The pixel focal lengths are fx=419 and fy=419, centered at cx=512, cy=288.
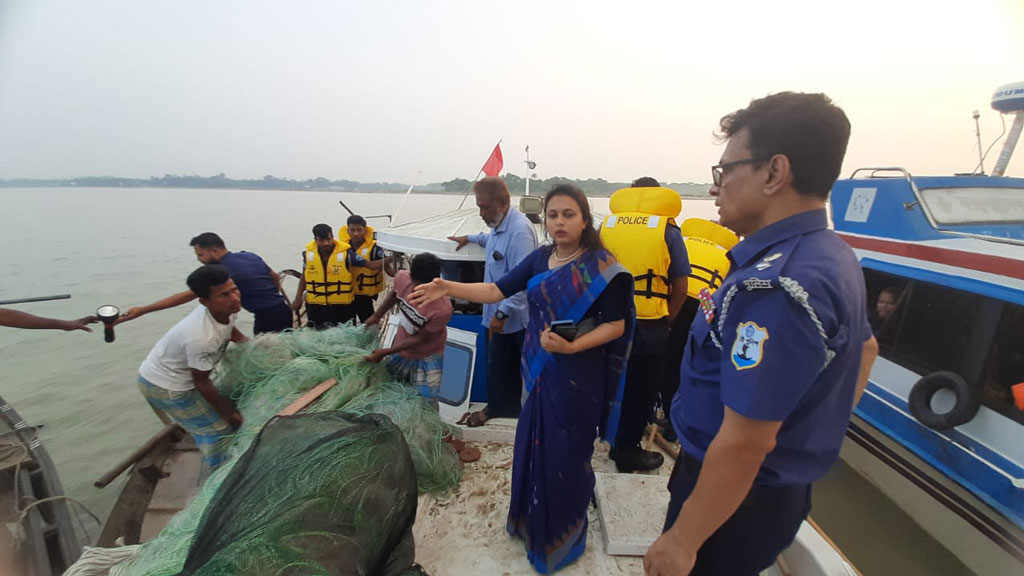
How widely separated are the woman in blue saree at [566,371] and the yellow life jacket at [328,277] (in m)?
3.64

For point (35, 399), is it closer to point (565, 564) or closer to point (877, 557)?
point (565, 564)

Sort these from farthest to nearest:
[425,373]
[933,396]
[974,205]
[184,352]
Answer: [974,205], [933,396], [425,373], [184,352]

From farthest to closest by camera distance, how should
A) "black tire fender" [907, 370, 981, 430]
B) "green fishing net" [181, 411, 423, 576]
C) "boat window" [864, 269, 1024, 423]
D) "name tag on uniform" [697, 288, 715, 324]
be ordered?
1. "black tire fender" [907, 370, 981, 430]
2. "boat window" [864, 269, 1024, 423]
3. "green fishing net" [181, 411, 423, 576]
4. "name tag on uniform" [697, 288, 715, 324]

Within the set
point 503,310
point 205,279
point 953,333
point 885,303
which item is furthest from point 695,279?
point 205,279

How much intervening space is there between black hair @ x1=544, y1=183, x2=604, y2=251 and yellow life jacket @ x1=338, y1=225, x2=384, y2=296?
4050mm

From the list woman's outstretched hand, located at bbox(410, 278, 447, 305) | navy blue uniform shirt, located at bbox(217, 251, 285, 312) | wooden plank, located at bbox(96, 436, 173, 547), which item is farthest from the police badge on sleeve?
navy blue uniform shirt, located at bbox(217, 251, 285, 312)

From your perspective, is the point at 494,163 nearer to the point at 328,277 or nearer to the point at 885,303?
the point at 328,277

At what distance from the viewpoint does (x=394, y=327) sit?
3.92m

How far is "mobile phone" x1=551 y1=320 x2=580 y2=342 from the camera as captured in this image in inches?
65.4

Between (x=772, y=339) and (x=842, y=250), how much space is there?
307mm

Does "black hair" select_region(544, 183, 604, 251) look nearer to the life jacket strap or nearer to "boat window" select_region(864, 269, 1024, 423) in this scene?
the life jacket strap

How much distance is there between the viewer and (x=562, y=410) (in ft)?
5.86

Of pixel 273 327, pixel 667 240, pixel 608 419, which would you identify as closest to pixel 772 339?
pixel 608 419

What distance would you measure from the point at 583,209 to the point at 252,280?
3.96 meters
